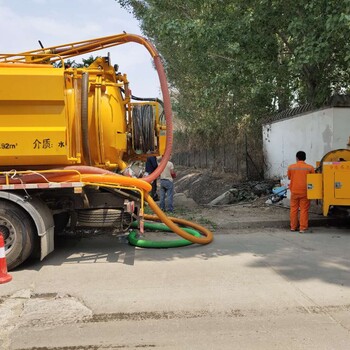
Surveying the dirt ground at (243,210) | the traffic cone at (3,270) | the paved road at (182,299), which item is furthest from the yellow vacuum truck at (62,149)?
the dirt ground at (243,210)

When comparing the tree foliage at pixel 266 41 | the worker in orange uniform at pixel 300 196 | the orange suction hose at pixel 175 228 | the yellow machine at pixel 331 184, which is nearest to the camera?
the orange suction hose at pixel 175 228

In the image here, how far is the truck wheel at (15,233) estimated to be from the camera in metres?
5.81

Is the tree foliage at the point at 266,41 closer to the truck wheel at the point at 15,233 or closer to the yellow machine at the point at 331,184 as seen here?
the yellow machine at the point at 331,184

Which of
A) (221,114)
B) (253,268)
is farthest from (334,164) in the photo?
(221,114)

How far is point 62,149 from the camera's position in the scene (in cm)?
597

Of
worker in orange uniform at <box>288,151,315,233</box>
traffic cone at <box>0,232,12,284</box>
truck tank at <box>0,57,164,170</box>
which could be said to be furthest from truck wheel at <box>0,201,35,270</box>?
worker in orange uniform at <box>288,151,315,233</box>

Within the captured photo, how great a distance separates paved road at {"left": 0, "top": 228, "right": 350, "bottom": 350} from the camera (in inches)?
143

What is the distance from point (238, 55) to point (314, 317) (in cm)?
779

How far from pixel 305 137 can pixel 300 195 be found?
4286 millimetres

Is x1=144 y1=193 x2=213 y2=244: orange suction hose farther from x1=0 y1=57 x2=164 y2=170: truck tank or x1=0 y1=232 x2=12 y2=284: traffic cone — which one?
A: x1=0 y1=232 x2=12 y2=284: traffic cone

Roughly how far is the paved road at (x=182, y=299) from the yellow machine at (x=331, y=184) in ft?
4.58

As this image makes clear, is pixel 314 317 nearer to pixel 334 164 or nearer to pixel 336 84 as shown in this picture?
pixel 334 164

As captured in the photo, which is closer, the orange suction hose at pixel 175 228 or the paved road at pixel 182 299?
the paved road at pixel 182 299

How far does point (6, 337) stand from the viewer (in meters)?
3.69
